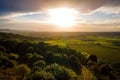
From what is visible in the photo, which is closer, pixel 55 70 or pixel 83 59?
pixel 55 70

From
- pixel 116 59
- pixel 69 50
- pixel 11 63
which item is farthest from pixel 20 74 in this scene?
pixel 116 59

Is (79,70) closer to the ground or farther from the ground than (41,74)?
closer to the ground

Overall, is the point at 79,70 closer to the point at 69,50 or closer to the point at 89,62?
the point at 89,62

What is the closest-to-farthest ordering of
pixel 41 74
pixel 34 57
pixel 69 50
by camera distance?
1. pixel 41 74
2. pixel 34 57
3. pixel 69 50

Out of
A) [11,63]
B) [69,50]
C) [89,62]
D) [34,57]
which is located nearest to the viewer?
[11,63]

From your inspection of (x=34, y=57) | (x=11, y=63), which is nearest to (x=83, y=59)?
(x=34, y=57)

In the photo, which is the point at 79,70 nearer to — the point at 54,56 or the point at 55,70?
the point at 54,56
